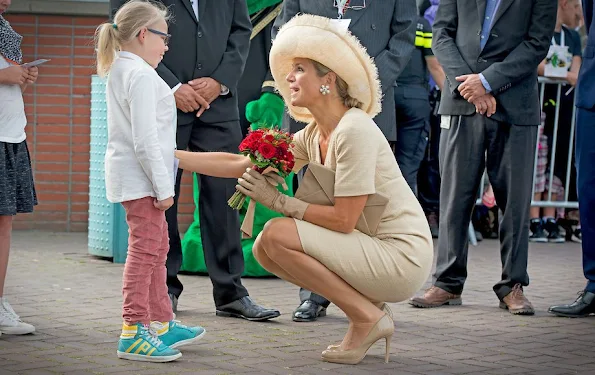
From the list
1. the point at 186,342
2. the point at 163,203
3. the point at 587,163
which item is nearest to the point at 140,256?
the point at 163,203

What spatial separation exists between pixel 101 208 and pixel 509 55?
3.43 m

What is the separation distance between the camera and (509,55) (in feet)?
22.1

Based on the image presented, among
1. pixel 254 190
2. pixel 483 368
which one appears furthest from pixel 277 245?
pixel 483 368

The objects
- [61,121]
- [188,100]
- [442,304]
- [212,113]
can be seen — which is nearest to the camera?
[188,100]

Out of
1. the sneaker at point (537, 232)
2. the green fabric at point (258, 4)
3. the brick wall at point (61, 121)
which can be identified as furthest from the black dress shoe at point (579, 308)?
the brick wall at point (61, 121)

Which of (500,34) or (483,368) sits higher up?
(500,34)

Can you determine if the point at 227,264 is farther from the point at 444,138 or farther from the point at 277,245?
the point at 444,138

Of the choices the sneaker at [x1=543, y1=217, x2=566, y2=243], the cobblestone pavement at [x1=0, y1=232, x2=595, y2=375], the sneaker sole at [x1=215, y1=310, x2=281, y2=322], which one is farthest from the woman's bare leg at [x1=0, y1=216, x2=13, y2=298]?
the sneaker at [x1=543, y1=217, x2=566, y2=243]

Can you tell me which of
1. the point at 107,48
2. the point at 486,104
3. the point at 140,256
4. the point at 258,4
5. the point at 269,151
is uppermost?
the point at 258,4

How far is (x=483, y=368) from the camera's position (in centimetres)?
513

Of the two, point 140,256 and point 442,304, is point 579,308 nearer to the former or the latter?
point 442,304

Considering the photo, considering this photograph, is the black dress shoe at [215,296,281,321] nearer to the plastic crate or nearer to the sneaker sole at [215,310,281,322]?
the sneaker sole at [215,310,281,322]

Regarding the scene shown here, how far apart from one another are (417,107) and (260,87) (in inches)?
81.6

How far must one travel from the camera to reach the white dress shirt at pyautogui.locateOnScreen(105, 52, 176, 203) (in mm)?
4984
